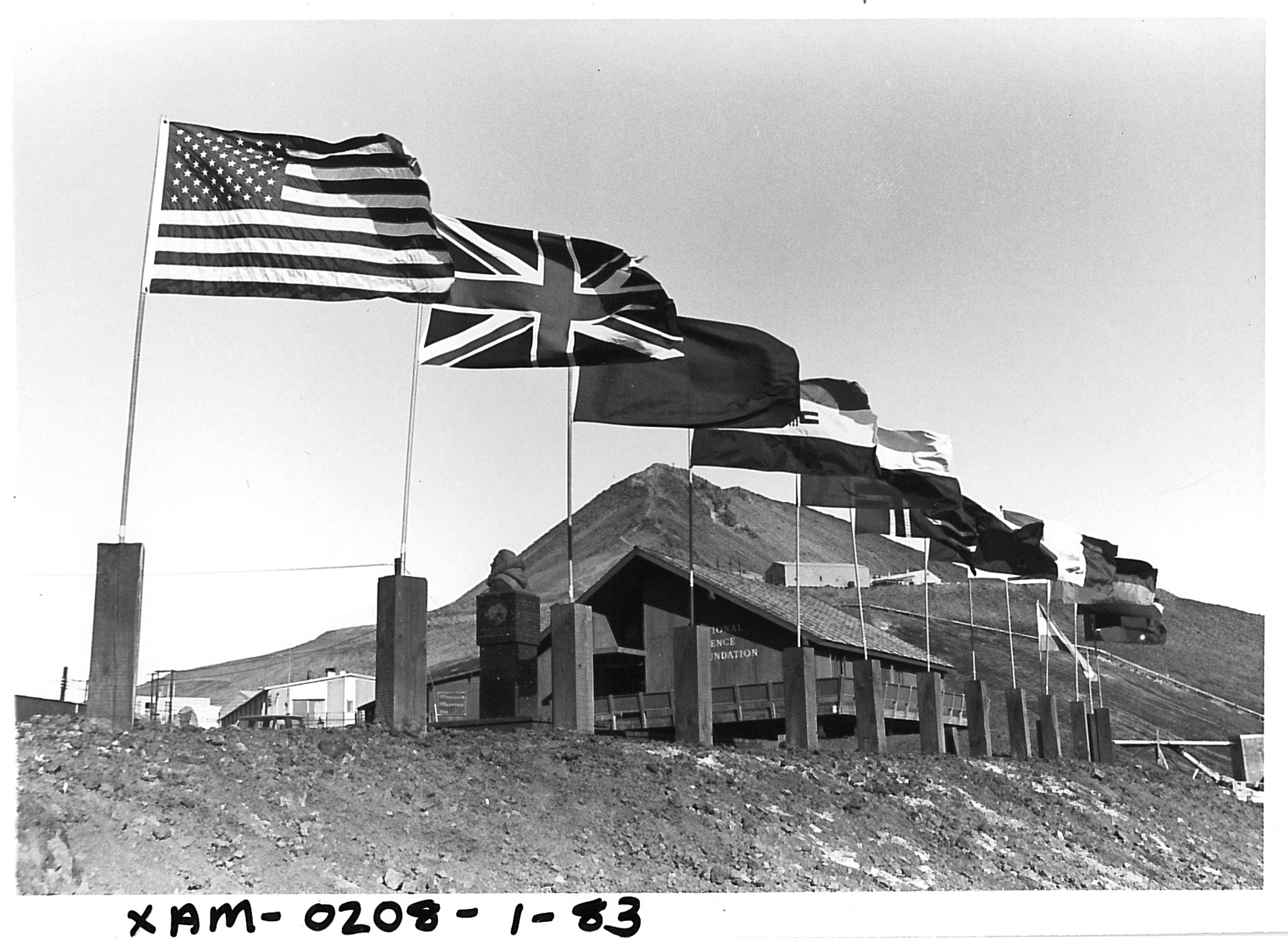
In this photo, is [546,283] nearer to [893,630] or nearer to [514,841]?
[514,841]

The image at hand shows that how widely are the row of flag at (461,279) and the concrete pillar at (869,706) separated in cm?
352

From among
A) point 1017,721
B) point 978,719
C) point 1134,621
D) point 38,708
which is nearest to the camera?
point 38,708

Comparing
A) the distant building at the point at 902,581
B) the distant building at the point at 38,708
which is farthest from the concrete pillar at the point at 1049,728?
the distant building at the point at 902,581

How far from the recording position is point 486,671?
1491cm

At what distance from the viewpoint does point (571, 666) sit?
47.1ft

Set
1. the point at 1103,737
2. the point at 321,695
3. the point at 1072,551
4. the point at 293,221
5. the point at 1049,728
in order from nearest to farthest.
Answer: the point at 293,221 → the point at 1049,728 → the point at 1072,551 → the point at 1103,737 → the point at 321,695

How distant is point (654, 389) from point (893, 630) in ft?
157

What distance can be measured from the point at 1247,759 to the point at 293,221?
37039mm

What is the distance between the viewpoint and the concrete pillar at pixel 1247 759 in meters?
40.2

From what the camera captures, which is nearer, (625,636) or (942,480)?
(942,480)

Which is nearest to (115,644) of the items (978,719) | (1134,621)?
(978,719)

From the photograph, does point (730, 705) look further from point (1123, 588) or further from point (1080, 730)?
point (1123, 588)

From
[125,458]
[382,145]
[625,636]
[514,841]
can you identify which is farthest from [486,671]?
[625,636]

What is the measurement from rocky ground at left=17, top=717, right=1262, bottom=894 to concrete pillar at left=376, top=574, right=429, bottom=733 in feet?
0.96
